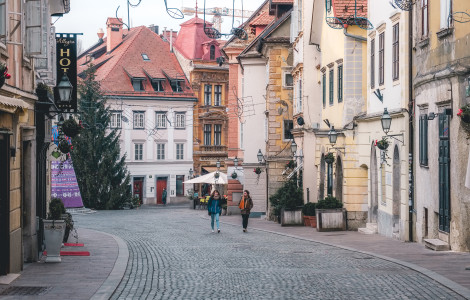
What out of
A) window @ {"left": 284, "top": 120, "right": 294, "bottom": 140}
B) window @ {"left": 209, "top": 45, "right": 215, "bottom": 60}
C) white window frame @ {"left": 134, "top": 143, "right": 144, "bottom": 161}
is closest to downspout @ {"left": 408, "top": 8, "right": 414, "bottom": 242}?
window @ {"left": 284, "top": 120, "right": 294, "bottom": 140}

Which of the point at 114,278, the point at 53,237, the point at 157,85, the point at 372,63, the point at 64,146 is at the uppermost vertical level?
the point at 157,85

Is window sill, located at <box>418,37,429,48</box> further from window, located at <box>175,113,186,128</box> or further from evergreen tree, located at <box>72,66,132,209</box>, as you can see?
window, located at <box>175,113,186,128</box>

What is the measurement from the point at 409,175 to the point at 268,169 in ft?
74.5

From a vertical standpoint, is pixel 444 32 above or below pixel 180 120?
below

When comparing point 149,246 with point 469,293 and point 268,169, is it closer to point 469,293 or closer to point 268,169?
point 469,293

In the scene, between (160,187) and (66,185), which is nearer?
(66,185)

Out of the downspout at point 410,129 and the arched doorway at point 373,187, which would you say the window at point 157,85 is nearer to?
the arched doorway at point 373,187

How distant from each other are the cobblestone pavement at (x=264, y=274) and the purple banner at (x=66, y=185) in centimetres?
2284

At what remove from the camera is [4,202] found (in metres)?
15.1

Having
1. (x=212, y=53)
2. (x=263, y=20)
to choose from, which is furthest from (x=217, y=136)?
(x=263, y=20)

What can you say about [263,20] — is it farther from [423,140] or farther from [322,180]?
[423,140]

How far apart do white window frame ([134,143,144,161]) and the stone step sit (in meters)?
56.1

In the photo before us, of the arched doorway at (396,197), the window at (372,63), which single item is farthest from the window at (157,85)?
the arched doorway at (396,197)

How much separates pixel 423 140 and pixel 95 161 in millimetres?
43826
